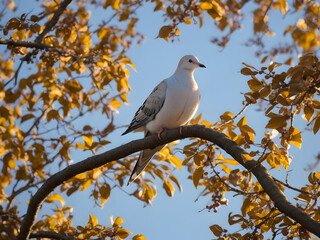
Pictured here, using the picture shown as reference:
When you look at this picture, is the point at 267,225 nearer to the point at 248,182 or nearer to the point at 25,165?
the point at 248,182

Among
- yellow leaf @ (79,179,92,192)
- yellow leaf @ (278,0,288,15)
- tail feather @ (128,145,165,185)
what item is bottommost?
yellow leaf @ (79,179,92,192)

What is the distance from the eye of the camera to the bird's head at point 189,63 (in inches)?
187

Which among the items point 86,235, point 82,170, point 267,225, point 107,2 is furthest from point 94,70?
point 267,225

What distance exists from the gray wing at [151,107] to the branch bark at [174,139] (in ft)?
1.88

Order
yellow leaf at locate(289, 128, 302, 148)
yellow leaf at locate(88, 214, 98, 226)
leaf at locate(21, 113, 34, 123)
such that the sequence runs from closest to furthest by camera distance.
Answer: yellow leaf at locate(289, 128, 302, 148), yellow leaf at locate(88, 214, 98, 226), leaf at locate(21, 113, 34, 123)

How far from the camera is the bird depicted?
4082 mm

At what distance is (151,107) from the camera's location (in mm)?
4281

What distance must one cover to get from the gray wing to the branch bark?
573 mm

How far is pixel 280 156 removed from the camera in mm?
2881

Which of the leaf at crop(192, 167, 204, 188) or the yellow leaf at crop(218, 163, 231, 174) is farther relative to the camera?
the yellow leaf at crop(218, 163, 231, 174)

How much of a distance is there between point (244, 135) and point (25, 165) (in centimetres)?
282

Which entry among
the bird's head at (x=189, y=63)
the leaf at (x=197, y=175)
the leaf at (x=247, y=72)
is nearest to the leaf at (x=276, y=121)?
the leaf at (x=247, y=72)

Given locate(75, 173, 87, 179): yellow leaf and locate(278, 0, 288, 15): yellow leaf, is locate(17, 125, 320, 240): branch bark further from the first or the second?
locate(278, 0, 288, 15): yellow leaf

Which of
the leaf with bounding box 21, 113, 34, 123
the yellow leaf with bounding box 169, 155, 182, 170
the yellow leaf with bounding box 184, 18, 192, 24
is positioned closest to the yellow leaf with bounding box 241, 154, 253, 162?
the yellow leaf with bounding box 169, 155, 182, 170
